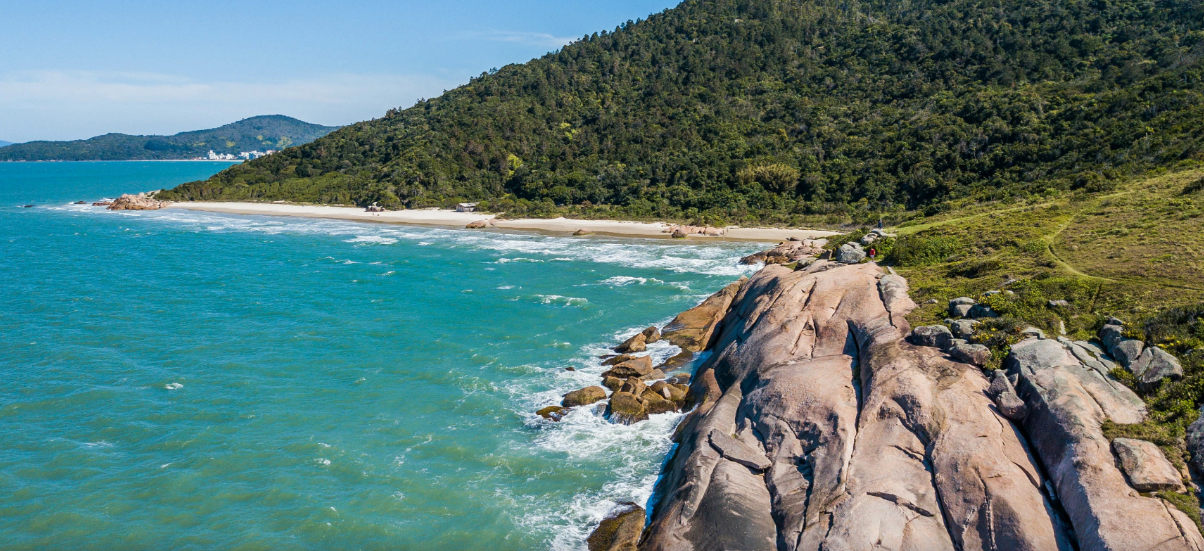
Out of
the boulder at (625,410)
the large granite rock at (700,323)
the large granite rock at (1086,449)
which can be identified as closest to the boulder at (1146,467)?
the large granite rock at (1086,449)

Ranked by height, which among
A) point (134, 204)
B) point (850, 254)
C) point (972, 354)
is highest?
point (850, 254)

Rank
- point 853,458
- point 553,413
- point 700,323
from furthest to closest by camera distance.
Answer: point 700,323 → point 553,413 → point 853,458

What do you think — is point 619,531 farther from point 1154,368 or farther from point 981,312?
point 1154,368

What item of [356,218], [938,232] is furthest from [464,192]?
[938,232]

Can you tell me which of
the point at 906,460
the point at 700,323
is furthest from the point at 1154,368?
the point at 700,323

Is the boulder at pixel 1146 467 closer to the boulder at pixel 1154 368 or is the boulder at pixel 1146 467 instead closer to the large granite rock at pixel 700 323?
the boulder at pixel 1154 368

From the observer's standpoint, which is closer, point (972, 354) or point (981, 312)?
point (972, 354)

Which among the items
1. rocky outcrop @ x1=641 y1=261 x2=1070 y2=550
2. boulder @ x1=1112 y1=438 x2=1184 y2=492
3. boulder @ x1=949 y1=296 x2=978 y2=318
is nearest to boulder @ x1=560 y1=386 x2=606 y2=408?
rocky outcrop @ x1=641 y1=261 x2=1070 y2=550

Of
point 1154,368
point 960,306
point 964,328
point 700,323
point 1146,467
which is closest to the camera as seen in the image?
point 1146,467

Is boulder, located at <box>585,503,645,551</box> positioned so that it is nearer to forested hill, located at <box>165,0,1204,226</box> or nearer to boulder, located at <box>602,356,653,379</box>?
boulder, located at <box>602,356,653,379</box>
